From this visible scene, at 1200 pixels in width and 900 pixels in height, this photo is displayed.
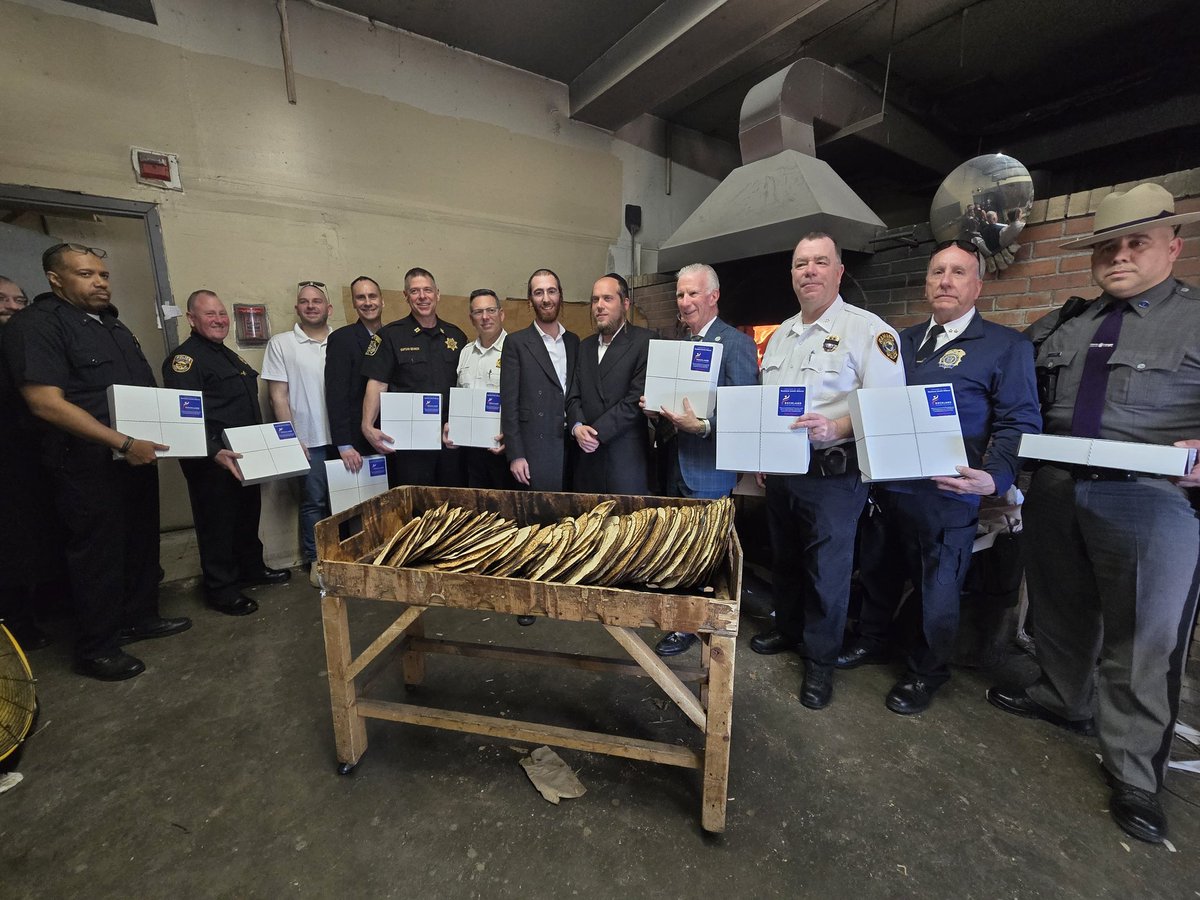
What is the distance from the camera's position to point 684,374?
1.91 metres

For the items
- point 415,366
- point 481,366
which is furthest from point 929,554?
point 415,366

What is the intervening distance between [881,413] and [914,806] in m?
1.21

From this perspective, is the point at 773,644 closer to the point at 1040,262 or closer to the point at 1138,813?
the point at 1138,813

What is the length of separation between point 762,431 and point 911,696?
1231 mm

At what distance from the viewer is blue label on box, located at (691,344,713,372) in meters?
1.88

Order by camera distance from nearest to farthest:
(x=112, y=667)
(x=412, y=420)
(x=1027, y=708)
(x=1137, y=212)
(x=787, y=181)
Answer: (x=1137, y=212)
(x=1027, y=708)
(x=112, y=667)
(x=412, y=420)
(x=787, y=181)

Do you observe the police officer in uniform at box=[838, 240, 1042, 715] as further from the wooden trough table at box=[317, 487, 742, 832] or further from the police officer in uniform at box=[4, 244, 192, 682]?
the police officer in uniform at box=[4, 244, 192, 682]

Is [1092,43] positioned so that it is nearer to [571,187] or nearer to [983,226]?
[983,226]

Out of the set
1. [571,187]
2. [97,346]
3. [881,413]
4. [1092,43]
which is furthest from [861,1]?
[97,346]

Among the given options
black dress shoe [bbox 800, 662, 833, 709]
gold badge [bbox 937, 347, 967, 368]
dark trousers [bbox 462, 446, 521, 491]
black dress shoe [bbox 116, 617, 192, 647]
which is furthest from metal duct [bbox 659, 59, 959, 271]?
black dress shoe [bbox 116, 617, 192, 647]

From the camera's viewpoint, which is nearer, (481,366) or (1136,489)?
(1136,489)

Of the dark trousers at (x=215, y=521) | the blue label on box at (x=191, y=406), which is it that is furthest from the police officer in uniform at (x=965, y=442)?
the dark trousers at (x=215, y=521)

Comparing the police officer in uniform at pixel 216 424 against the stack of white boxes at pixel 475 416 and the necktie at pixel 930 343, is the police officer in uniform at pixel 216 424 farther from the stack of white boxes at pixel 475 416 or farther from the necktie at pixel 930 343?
the necktie at pixel 930 343

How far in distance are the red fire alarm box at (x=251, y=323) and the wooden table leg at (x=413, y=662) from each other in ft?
7.54
